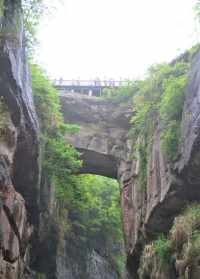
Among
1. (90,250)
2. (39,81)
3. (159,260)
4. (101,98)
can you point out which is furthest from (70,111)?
(159,260)

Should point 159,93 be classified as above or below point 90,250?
above

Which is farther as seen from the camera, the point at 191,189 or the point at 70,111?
the point at 70,111

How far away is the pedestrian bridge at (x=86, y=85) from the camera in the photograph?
24359mm

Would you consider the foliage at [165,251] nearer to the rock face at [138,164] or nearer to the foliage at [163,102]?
the rock face at [138,164]

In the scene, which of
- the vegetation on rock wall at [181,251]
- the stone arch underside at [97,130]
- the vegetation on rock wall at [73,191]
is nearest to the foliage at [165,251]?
the vegetation on rock wall at [181,251]

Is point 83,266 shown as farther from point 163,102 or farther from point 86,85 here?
point 163,102

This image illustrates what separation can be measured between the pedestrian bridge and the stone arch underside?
2.55m

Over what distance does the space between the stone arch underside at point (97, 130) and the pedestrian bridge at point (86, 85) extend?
2550 millimetres

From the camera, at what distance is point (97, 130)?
2102 centimetres

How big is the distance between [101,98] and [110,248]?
26.1 ft

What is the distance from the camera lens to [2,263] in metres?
11.2

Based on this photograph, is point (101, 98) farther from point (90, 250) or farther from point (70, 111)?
point (90, 250)

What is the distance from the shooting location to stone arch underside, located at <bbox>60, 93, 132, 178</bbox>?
2031cm

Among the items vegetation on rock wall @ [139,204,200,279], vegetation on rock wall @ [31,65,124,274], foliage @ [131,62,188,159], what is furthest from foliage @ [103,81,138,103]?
vegetation on rock wall @ [139,204,200,279]
